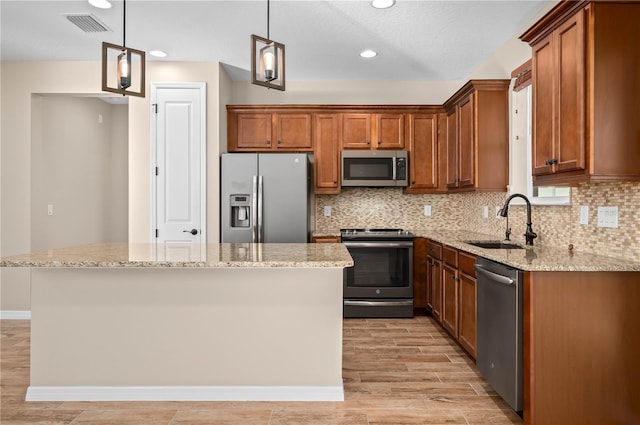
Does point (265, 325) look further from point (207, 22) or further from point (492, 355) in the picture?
point (207, 22)

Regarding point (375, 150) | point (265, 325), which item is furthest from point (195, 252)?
point (375, 150)

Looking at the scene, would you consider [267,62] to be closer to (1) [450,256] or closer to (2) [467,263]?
(2) [467,263]

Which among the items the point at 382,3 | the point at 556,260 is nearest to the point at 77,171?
the point at 382,3

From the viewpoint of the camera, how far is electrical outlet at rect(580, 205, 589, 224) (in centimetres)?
256

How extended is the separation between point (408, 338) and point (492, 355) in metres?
1.29

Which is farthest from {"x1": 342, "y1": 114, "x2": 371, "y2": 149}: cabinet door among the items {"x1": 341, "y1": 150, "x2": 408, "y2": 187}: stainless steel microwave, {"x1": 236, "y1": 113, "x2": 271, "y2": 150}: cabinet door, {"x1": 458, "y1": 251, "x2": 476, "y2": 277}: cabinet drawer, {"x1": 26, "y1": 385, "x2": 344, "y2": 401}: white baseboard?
{"x1": 26, "y1": 385, "x2": 344, "y2": 401}: white baseboard

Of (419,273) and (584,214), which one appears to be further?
(419,273)

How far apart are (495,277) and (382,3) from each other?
209 centimetres

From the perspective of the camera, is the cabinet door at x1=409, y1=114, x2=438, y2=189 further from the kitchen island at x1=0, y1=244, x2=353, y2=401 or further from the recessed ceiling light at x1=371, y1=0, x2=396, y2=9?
the kitchen island at x1=0, y1=244, x2=353, y2=401

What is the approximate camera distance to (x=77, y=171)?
5.23m

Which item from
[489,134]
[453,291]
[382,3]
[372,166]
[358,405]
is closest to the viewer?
[358,405]

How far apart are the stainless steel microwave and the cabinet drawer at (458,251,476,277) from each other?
5.25 ft

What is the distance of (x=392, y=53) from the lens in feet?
13.2

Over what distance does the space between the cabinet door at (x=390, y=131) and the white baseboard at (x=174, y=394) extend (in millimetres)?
2976
